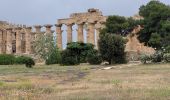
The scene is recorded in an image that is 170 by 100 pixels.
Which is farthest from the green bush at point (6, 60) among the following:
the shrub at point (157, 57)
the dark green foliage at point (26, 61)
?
the shrub at point (157, 57)

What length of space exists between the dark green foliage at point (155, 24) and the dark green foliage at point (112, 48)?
6.91 m

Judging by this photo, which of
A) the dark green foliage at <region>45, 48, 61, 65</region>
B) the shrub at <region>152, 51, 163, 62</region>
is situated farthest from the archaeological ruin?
the shrub at <region>152, 51, 163, 62</region>

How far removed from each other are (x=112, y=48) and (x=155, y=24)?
11681 millimetres

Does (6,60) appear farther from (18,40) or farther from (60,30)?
(18,40)

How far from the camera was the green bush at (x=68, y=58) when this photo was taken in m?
62.2

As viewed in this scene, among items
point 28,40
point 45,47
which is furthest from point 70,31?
point 45,47

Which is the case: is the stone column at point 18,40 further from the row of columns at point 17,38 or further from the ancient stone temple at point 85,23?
the ancient stone temple at point 85,23

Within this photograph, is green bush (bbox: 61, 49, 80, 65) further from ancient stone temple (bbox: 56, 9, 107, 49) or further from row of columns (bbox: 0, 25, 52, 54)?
row of columns (bbox: 0, 25, 52, 54)

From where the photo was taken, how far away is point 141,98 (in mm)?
17594

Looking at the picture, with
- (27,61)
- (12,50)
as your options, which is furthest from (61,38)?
(27,61)

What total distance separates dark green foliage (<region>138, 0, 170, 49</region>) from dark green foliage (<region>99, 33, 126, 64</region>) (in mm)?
6906

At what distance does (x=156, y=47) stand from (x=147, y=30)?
8.95ft

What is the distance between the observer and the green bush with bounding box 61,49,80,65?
62.2 meters

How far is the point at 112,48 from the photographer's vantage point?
188ft
